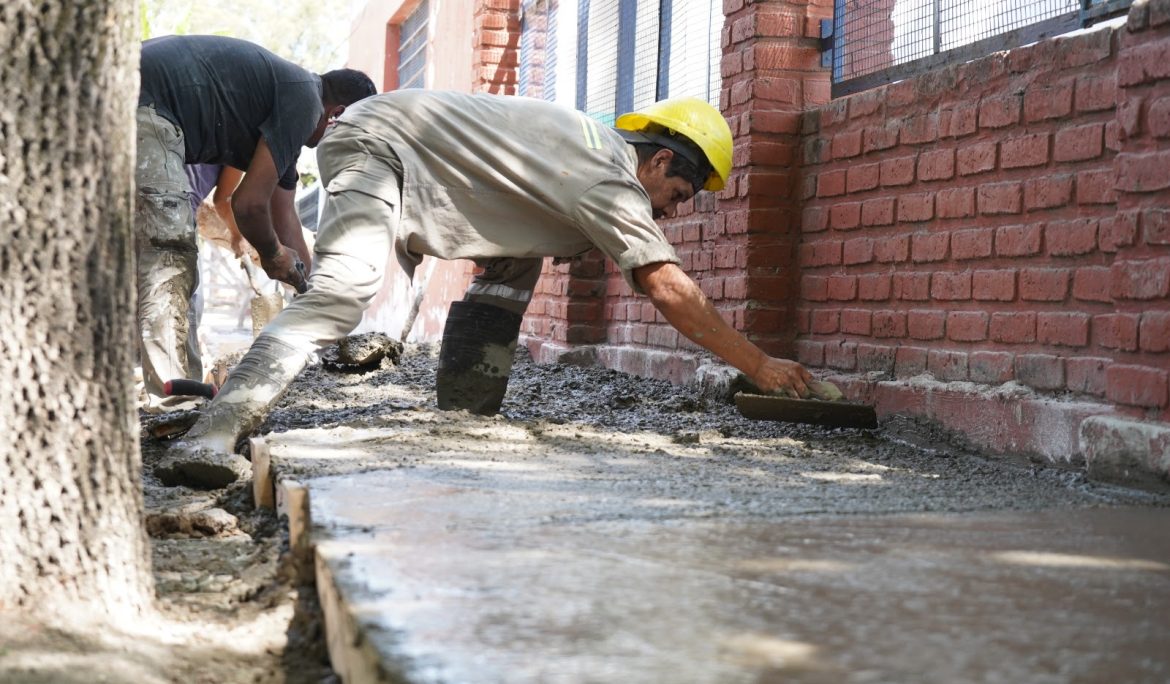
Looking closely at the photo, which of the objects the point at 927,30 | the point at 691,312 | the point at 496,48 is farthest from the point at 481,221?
the point at 496,48

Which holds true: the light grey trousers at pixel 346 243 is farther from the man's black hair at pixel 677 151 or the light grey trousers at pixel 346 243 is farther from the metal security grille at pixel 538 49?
the metal security grille at pixel 538 49

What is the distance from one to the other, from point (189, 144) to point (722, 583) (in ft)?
10.6

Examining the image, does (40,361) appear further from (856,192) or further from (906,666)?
(856,192)

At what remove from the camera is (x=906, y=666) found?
1.23m

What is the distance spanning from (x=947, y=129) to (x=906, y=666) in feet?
8.73

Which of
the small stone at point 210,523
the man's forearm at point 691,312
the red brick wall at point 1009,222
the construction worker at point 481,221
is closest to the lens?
the small stone at point 210,523

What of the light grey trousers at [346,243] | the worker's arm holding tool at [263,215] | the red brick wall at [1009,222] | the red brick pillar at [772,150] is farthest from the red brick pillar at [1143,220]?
the worker's arm holding tool at [263,215]

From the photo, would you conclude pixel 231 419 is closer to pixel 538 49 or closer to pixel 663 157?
pixel 663 157

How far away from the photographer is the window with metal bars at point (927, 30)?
332cm

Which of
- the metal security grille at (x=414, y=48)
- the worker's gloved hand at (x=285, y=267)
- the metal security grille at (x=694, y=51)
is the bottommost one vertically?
the worker's gloved hand at (x=285, y=267)

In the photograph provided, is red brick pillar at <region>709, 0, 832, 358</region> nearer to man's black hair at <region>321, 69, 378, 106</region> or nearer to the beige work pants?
man's black hair at <region>321, 69, 378, 106</region>

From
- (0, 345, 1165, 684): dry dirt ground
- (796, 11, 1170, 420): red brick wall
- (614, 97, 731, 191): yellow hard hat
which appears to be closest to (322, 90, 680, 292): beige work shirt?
(614, 97, 731, 191): yellow hard hat

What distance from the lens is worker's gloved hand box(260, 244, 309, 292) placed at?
4.50 m

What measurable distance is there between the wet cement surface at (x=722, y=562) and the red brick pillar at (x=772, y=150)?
1.44 metres
